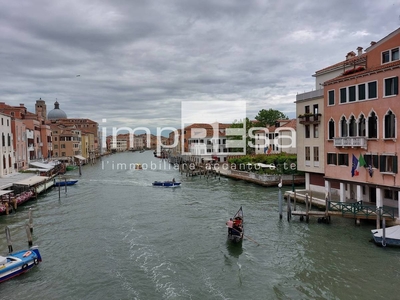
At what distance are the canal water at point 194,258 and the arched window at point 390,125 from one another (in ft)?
16.4

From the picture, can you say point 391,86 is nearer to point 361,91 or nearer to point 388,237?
point 361,91

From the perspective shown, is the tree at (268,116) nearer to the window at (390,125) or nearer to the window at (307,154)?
the window at (307,154)

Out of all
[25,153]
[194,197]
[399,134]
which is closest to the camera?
[399,134]

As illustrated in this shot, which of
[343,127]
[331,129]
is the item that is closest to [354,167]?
[343,127]

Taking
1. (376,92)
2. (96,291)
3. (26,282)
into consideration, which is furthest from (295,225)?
(26,282)

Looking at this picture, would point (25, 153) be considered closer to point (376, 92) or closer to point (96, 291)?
point (96, 291)

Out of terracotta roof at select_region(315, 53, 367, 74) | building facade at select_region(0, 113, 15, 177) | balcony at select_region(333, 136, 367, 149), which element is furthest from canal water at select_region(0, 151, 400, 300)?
building facade at select_region(0, 113, 15, 177)

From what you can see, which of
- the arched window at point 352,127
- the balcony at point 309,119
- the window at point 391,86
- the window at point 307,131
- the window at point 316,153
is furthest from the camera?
the window at point 307,131

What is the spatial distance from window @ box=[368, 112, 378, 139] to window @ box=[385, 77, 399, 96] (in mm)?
1422

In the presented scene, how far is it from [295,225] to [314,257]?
4665 millimetres

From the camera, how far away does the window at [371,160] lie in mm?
18047

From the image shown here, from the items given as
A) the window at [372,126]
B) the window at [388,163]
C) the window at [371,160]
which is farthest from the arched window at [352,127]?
the window at [388,163]

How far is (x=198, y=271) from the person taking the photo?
13414 millimetres

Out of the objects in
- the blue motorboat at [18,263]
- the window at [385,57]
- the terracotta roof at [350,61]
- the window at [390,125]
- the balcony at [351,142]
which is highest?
the terracotta roof at [350,61]
